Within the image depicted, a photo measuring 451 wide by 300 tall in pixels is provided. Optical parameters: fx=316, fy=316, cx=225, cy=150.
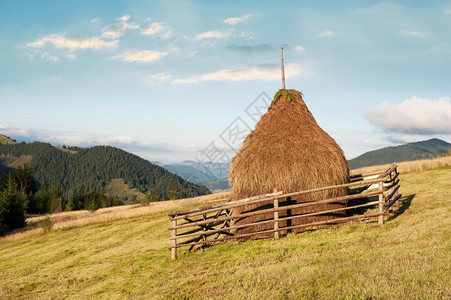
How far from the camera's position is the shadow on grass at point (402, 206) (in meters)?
11.7

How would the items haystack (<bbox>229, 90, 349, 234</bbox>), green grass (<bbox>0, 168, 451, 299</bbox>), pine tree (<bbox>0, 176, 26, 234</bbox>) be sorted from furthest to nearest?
pine tree (<bbox>0, 176, 26, 234</bbox>) → haystack (<bbox>229, 90, 349, 234</bbox>) → green grass (<bbox>0, 168, 451, 299</bbox>)

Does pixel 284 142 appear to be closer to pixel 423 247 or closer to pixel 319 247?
pixel 319 247

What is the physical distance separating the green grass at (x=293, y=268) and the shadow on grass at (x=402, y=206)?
0.04 metres

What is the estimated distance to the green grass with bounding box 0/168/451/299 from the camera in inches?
235

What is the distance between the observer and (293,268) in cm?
745

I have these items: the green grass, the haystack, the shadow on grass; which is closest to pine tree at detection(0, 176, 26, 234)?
the green grass

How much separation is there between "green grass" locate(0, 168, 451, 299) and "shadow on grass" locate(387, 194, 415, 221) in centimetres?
4

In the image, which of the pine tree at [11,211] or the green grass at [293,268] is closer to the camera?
the green grass at [293,268]

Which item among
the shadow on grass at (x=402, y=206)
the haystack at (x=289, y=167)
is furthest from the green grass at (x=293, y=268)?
the haystack at (x=289, y=167)

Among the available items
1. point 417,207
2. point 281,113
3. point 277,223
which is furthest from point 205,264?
point 417,207

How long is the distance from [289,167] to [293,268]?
197 inches

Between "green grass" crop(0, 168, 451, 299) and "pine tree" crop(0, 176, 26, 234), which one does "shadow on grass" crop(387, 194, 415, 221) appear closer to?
"green grass" crop(0, 168, 451, 299)

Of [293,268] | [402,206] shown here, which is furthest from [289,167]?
[402,206]

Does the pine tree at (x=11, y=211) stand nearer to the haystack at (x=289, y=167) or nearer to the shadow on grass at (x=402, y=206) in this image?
the haystack at (x=289, y=167)
